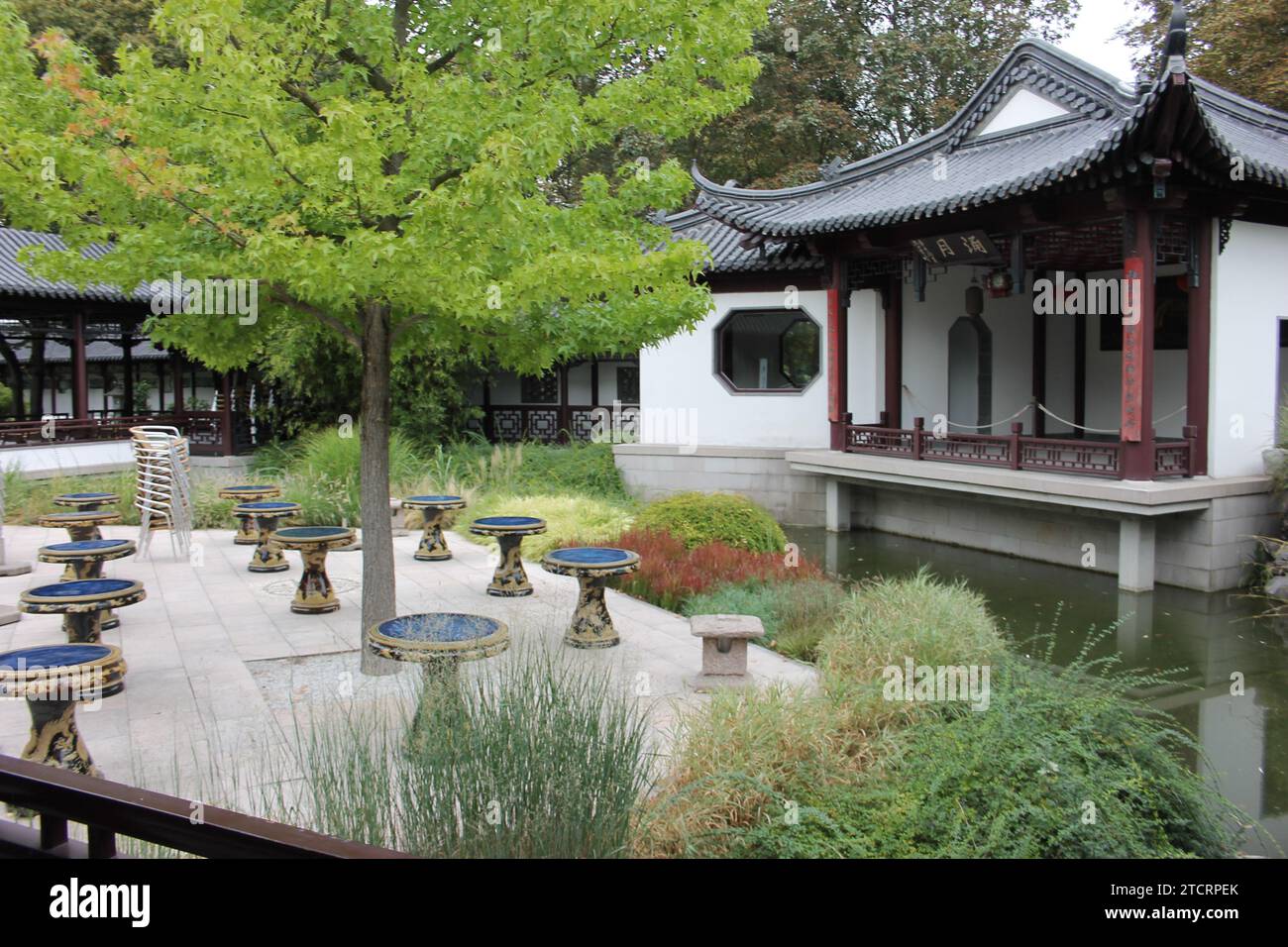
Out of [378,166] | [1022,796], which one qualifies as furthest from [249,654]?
[1022,796]

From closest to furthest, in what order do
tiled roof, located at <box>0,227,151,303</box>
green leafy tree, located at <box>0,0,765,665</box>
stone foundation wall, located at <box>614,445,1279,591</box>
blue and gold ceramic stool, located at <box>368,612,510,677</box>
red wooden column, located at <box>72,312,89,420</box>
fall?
blue and gold ceramic stool, located at <box>368,612,510,677</box>
green leafy tree, located at <box>0,0,765,665</box>
stone foundation wall, located at <box>614,445,1279,591</box>
tiled roof, located at <box>0,227,151,303</box>
red wooden column, located at <box>72,312,89,420</box>

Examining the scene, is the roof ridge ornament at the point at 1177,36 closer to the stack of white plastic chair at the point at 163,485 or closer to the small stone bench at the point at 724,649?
the small stone bench at the point at 724,649

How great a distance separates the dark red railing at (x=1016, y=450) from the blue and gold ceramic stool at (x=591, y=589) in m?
6.11

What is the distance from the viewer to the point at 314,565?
792 cm

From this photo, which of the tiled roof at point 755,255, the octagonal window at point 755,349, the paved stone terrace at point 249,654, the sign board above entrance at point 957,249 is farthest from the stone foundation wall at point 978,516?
the paved stone terrace at point 249,654

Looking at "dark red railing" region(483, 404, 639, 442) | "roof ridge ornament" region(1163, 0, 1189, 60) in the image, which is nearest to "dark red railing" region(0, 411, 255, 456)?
"dark red railing" region(483, 404, 639, 442)

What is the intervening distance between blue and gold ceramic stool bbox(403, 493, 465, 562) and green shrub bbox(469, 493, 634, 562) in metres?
0.48

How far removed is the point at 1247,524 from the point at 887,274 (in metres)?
5.69

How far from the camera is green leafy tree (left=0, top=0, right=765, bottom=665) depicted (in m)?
5.11

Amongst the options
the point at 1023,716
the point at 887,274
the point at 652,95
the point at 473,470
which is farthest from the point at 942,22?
the point at 1023,716

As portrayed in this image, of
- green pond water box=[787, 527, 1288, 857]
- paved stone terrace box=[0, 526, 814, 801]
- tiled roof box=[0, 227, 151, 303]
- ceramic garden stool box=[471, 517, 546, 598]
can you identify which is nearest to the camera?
paved stone terrace box=[0, 526, 814, 801]

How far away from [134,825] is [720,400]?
15160 mm

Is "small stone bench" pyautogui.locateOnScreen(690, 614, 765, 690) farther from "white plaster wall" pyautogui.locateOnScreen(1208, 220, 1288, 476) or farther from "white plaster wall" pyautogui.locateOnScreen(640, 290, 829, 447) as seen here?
"white plaster wall" pyautogui.locateOnScreen(640, 290, 829, 447)

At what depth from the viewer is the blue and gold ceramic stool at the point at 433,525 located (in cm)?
1028
